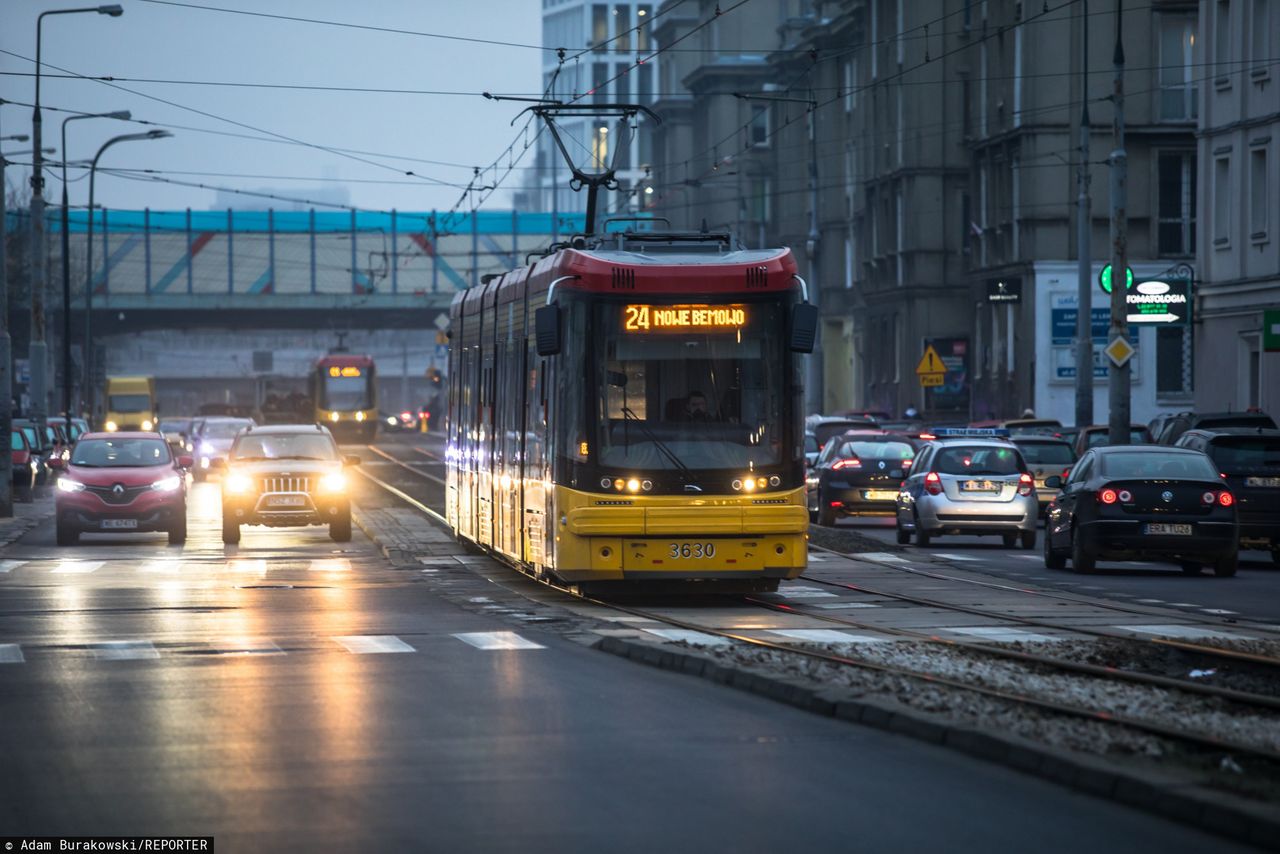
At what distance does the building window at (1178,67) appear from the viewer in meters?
60.6

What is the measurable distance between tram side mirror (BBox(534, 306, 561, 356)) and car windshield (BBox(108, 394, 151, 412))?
232ft

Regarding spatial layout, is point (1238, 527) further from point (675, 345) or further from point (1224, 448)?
point (675, 345)

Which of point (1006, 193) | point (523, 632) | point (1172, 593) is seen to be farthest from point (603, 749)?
point (1006, 193)

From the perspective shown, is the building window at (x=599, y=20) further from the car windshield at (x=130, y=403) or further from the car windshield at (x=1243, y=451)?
the car windshield at (x=1243, y=451)

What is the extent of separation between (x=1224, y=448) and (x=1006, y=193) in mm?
36499

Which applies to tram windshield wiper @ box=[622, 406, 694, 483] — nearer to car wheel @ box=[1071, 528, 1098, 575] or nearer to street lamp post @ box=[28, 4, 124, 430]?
car wheel @ box=[1071, 528, 1098, 575]

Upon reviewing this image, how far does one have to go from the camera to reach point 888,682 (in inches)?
514

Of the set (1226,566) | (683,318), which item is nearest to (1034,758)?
(683,318)

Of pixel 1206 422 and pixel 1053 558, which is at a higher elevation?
pixel 1206 422

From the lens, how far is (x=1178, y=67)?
60469 mm

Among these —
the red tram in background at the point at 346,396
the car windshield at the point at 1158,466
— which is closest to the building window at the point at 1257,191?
the car windshield at the point at 1158,466

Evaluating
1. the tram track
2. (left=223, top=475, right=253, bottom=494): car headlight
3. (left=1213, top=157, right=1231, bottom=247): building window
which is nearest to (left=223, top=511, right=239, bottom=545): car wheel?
(left=223, top=475, right=253, bottom=494): car headlight

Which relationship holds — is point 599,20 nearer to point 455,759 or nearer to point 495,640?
point 495,640

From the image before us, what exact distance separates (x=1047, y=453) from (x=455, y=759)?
29504mm
